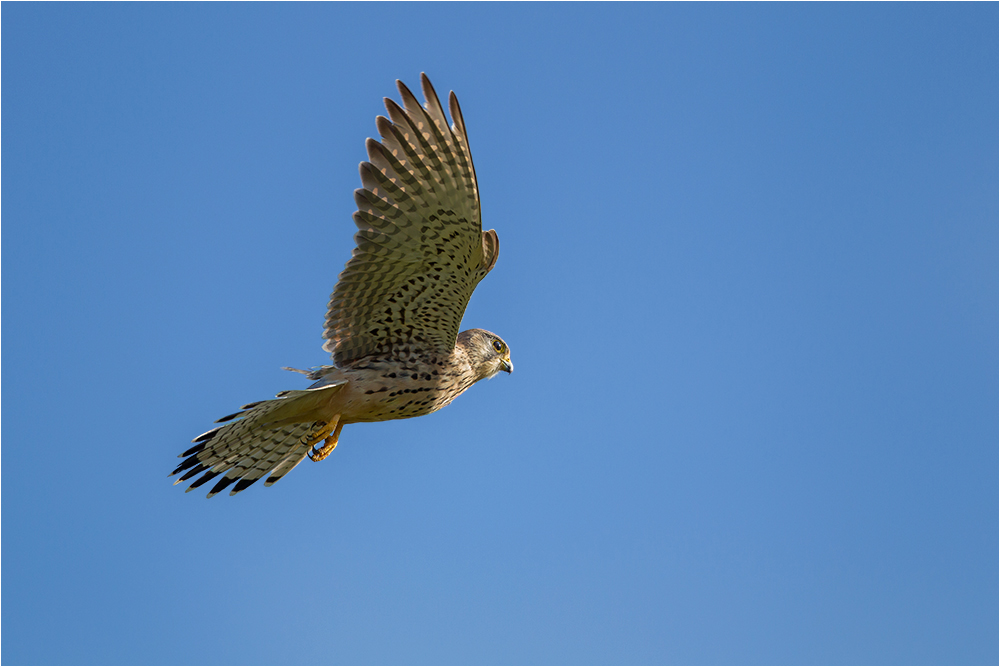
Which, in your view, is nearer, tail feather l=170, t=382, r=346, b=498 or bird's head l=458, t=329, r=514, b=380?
tail feather l=170, t=382, r=346, b=498

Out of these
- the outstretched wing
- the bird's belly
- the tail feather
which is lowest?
the tail feather

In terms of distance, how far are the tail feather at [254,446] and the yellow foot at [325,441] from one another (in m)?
0.06

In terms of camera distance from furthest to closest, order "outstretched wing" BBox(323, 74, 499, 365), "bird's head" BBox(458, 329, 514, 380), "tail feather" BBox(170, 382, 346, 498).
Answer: "bird's head" BBox(458, 329, 514, 380) → "tail feather" BBox(170, 382, 346, 498) → "outstretched wing" BBox(323, 74, 499, 365)

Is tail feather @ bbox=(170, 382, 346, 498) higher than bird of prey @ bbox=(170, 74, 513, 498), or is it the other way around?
bird of prey @ bbox=(170, 74, 513, 498)

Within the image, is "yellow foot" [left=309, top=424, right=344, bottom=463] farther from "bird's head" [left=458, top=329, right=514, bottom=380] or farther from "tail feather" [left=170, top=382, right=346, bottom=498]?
"bird's head" [left=458, top=329, right=514, bottom=380]

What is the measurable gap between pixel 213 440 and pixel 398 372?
142 cm

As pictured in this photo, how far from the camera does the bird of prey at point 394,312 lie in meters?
5.98

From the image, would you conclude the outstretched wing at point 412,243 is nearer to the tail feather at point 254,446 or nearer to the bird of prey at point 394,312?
the bird of prey at point 394,312

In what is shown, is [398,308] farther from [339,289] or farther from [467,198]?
[467,198]

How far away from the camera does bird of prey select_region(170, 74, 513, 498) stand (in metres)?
5.98

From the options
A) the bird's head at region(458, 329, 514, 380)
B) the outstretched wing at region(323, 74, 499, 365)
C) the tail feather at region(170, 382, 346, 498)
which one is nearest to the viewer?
the outstretched wing at region(323, 74, 499, 365)

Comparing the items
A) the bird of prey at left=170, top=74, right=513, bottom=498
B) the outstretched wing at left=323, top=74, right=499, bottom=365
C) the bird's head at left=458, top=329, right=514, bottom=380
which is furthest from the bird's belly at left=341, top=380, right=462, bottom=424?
the bird's head at left=458, top=329, right=514, bottom=380

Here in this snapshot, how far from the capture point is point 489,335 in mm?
7586

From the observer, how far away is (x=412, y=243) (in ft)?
20.6
